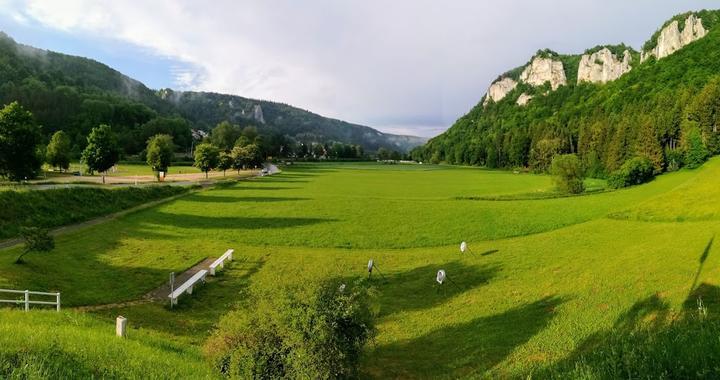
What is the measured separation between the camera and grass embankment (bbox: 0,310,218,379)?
32.0 feet

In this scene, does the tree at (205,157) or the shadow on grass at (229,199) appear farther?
the tree at (205,157)

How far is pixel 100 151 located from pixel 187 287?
6098cm

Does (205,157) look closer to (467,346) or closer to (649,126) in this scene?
(467,346)

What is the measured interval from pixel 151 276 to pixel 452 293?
20622 mm

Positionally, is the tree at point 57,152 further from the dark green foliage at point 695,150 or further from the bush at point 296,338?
the dark green foliage at point 695,150

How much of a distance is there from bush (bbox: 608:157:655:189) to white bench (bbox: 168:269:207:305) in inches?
3091

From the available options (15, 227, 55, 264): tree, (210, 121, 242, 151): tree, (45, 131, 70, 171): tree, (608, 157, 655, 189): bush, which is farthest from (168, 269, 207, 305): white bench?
(210, 121, 242, 151): tree

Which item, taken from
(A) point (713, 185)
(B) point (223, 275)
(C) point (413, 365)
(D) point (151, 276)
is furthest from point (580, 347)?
(A) point (713, 185)

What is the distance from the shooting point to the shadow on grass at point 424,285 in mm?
25484

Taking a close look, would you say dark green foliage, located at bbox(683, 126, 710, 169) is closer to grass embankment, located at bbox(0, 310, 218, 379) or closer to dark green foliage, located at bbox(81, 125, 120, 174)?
grass embankment, located at bbox(0, 310, 218, 379)

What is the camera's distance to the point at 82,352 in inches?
474

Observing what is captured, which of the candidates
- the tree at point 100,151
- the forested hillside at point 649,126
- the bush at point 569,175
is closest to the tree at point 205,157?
the tree at point 100,151

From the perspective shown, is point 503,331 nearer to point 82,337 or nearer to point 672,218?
point 82,337

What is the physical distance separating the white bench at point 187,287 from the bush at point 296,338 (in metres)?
11.4
